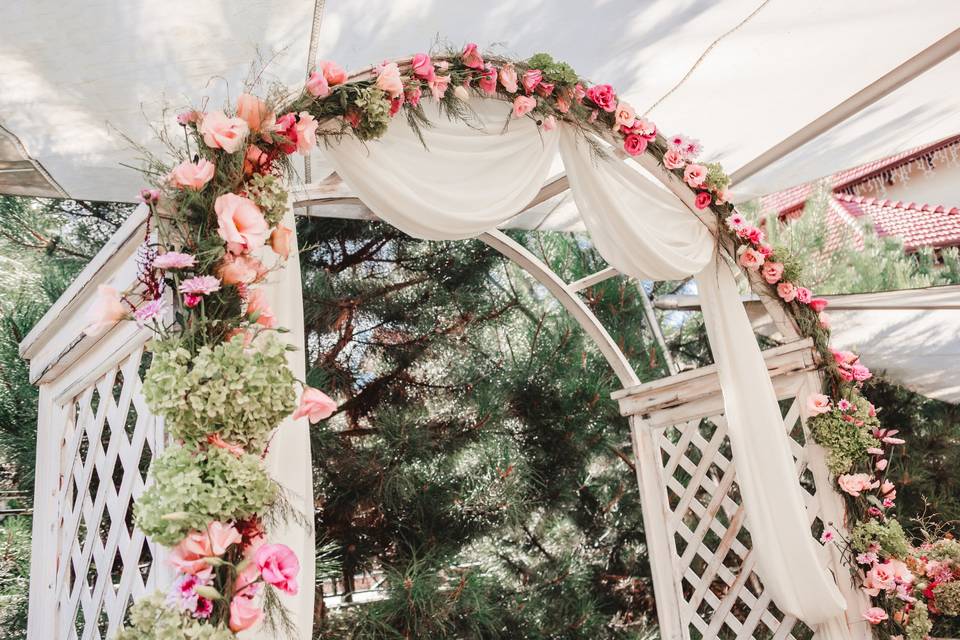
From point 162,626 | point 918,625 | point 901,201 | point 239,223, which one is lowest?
point 918,625

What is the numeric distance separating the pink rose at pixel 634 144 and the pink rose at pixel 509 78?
55cm

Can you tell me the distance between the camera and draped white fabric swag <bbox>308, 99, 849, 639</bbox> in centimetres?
225

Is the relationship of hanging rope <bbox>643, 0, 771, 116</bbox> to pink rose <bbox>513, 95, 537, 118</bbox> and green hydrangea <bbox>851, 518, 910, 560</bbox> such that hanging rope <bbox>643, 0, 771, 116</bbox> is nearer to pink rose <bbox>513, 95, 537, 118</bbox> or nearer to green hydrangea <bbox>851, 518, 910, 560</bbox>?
pink rose <bbox>513, 95, 537, 118</bbox>

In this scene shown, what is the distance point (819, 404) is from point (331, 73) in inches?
90.2

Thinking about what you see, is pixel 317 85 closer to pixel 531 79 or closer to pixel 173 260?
pixel 173 260

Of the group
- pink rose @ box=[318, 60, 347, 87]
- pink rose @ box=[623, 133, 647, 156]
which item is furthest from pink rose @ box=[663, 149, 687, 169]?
pink rose @ box=[318, 60, 347, 87]

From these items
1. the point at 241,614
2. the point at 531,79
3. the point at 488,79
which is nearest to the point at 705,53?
the point at 531,79

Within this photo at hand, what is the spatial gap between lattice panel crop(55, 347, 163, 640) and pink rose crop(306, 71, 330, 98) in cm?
77

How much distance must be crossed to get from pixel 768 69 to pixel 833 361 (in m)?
1.28

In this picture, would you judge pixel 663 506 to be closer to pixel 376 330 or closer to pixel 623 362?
pixel 623 362

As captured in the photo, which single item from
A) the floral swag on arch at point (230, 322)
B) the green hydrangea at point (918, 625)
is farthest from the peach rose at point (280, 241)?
the green hydrangea at point (918, 625)

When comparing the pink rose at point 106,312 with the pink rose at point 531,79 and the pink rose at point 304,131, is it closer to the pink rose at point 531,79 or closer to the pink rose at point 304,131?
the pink rose at point 304,131

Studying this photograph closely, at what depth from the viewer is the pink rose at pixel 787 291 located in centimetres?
326

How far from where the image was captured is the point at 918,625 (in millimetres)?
2998
